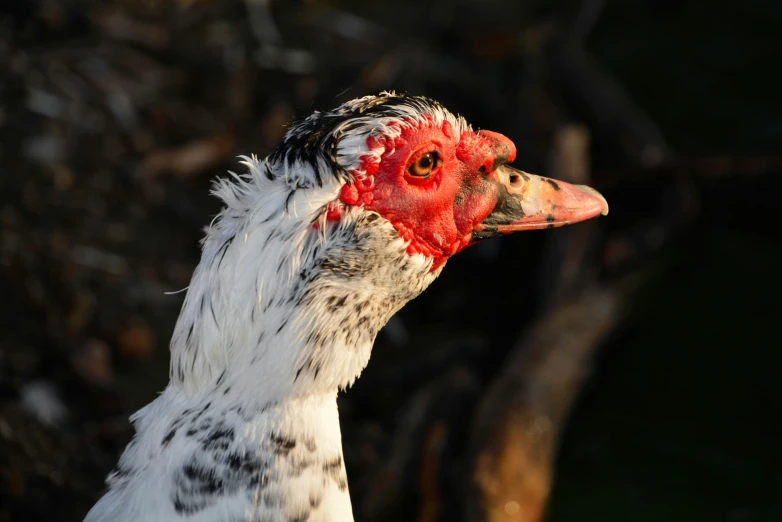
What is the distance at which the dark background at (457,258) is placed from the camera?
3658 mm

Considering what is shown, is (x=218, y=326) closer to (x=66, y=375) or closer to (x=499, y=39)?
(x=66, y=375)

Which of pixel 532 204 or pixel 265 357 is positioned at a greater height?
pixel 532 204

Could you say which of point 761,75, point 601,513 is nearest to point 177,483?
point 601,513

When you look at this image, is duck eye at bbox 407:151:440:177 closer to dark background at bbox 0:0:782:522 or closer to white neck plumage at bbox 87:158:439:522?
white neck plumage at bbox 87:158:439:522

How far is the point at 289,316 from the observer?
175cm

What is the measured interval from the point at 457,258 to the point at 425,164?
262cm

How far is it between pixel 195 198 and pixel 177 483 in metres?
3.11

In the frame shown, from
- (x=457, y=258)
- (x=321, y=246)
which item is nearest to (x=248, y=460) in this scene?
(x=321, y=246)

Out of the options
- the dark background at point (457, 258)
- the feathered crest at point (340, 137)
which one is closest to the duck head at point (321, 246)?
the feathered crest at point (340, 137)

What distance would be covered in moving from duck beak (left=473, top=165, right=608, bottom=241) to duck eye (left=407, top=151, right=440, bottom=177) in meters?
0.19

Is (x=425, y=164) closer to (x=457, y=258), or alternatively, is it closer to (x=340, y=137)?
(x=340, y=137)

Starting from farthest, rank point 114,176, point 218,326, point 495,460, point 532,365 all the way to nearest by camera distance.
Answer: point 114,176
point 532,365
point 495,460
point 218,326

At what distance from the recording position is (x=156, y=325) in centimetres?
416

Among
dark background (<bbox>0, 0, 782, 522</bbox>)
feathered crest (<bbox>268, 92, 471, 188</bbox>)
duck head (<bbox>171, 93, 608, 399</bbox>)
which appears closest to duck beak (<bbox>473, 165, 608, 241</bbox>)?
duck head (<bbox>171, 93, 608, 399</bbox>)
